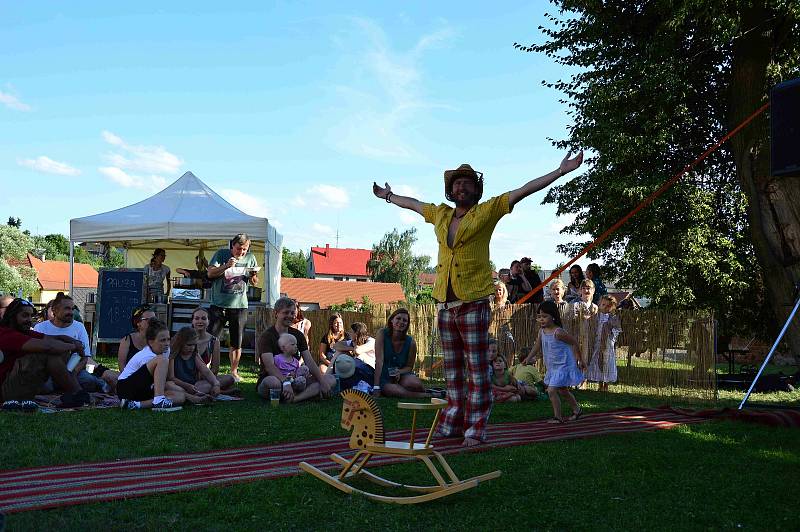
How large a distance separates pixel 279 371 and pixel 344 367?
89 cm

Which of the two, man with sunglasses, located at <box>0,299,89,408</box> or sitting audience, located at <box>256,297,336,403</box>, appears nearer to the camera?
man with sunglasses, located at <box>0,299,89,408</box>

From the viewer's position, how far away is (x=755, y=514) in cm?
→ 383

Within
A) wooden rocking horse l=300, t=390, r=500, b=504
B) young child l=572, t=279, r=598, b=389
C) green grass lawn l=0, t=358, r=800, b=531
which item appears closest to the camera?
green grass lawn l=0, t=358, r=800, b=531

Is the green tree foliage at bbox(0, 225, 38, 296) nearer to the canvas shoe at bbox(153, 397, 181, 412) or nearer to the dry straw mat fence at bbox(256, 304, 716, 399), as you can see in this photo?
the dry straw mat fence at bbox(256, 304, 716, 399)

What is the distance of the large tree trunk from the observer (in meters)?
11.7

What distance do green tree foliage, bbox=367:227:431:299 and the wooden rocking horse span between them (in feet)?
279

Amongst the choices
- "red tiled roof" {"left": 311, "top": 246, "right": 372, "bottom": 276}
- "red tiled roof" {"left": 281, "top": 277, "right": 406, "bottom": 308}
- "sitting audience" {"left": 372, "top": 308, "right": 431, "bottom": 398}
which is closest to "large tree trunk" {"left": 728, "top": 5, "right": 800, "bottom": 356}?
"sitting audience" {"left": 372, "top": 308, "right": 431, "bottom": 398}

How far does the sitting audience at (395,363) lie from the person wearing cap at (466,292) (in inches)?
125

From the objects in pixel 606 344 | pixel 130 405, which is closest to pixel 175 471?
pixel 130 405

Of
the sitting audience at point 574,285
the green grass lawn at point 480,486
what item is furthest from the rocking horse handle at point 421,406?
the sitting audience at point 574,285

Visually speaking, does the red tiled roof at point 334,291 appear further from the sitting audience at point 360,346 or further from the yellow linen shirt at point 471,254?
the yellow linen shirt at point 471,254

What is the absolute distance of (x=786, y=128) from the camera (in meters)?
7.33

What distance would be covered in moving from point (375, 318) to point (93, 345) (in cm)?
521

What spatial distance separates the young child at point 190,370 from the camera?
805cm
